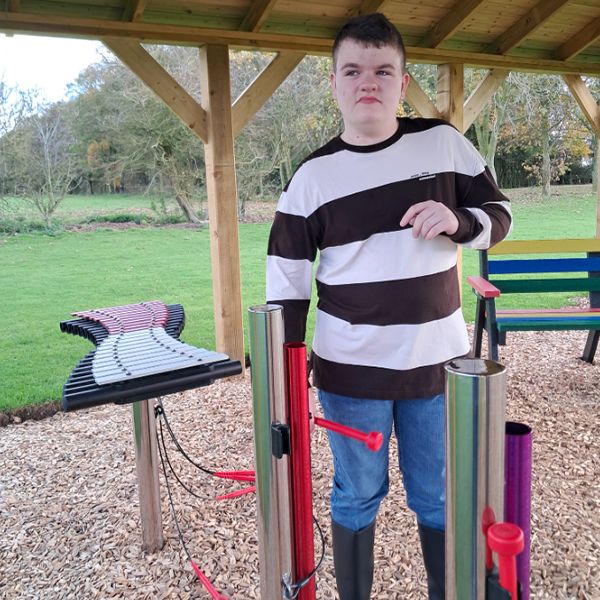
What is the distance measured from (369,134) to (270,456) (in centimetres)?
82

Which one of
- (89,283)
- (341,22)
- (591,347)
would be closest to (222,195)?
(341,22)

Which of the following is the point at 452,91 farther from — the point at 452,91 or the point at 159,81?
the point at 159,81

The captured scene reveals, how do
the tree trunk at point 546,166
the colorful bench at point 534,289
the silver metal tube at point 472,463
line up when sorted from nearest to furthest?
1. the silver metal tube at point 472,463
2. the colorful bench at point 534,289
3. the tree trunk at point 546,166

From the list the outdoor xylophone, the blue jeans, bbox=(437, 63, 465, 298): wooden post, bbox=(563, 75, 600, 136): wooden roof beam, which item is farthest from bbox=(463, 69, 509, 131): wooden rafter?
the blue jeans

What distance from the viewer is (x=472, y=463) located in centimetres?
74

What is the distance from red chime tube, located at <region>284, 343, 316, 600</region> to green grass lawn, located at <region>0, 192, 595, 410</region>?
141 inches

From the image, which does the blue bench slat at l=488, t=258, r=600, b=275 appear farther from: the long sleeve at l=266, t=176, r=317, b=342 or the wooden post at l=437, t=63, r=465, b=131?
the long sleeve at l=266, t=176, r=317, b=342

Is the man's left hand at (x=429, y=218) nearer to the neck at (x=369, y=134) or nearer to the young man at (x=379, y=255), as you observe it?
the young man at (x=379, y=255)

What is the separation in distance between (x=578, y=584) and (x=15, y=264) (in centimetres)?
834

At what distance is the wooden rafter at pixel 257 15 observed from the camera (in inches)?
148

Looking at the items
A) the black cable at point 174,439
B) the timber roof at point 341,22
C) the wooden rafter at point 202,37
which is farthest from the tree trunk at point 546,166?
the black cable at point 174,439

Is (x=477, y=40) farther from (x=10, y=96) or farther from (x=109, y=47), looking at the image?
(x=10, y=96)

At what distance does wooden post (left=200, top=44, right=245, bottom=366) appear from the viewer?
402 centimetres

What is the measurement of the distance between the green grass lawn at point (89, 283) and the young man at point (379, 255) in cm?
344
